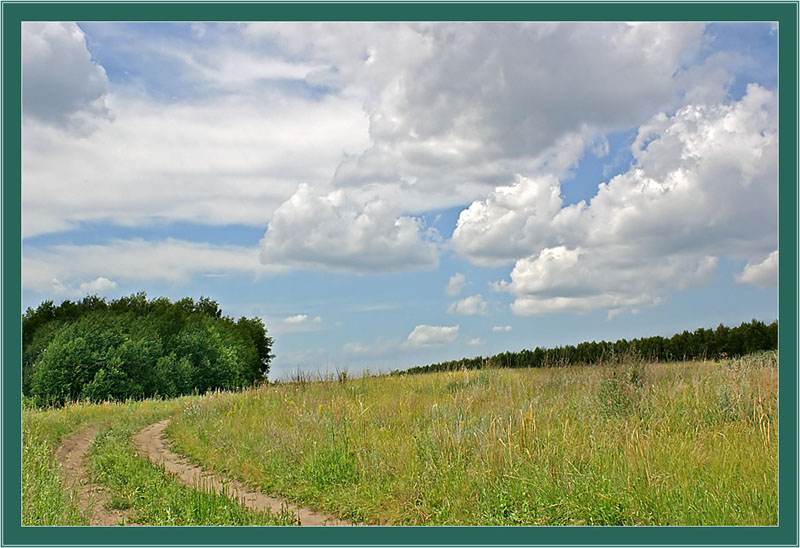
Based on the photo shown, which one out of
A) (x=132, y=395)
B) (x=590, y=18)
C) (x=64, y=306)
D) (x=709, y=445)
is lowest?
(x=132, y=395)

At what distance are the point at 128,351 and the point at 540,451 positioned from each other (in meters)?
21.9

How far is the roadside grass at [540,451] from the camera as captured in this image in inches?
241

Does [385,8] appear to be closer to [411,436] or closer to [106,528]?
[106,528]

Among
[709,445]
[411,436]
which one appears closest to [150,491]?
[411,436]

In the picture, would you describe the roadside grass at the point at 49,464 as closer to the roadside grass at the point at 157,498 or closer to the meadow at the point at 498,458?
the meadow at the point at 498,458

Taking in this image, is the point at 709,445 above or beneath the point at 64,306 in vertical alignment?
beneath

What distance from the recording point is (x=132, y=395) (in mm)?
25094

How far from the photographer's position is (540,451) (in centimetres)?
739

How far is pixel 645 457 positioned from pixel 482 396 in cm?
476

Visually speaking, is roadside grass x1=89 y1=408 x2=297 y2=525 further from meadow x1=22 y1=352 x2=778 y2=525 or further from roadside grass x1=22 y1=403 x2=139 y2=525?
roadside grass x1=22 y1=403 x2=139 y2=525

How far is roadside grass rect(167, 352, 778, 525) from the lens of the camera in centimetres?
612

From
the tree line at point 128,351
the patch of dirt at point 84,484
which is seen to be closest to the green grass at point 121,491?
the patch of dirt at point 84,484

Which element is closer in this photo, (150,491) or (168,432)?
(150,491)

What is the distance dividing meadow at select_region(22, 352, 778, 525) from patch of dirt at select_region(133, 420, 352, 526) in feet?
0.57
